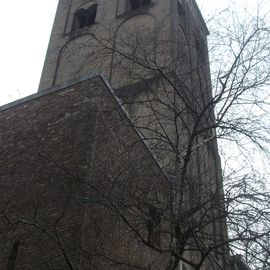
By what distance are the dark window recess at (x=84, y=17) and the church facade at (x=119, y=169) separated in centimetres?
1283

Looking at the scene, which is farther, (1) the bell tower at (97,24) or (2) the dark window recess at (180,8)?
(2) the dark window recess at (180,8)

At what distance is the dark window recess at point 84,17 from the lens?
2429 centimetres

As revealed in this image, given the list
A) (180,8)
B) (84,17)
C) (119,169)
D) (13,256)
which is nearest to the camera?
(119,169)

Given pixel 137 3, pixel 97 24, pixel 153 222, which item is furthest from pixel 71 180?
pixel 137 3

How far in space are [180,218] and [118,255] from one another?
3.11 meters

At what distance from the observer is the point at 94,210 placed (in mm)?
8781

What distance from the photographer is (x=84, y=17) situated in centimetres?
2477

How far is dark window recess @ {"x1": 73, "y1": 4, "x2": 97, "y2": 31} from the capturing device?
956 inches

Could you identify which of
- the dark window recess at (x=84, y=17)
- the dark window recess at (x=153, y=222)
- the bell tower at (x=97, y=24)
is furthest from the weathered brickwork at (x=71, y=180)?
the dark window recess at (x=84, y=17)

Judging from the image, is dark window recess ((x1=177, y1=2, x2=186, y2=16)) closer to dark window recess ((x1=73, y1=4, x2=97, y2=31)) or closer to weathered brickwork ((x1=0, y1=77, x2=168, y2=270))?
dark window recess ((x1=73, y1=4, x2=97, y2=31))

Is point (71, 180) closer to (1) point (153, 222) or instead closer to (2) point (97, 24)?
(1) point (153, 222)

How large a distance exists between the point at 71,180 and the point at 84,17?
59.2 feet

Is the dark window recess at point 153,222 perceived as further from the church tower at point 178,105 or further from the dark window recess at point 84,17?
the dark window recess at point 84,17

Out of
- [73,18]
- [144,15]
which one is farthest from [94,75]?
[73,18]
